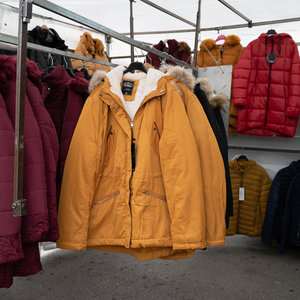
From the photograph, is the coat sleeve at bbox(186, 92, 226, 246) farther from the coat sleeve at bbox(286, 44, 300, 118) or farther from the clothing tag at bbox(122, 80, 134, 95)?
the coat sleeve at bbox(286, 44, 300, 118)

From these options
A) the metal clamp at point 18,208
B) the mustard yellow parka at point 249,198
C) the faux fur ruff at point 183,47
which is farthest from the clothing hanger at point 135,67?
the faux fur ruff at point 183,47

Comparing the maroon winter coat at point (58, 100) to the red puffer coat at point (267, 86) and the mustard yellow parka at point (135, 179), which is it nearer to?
the mustard yellow parka at point (135, 179)

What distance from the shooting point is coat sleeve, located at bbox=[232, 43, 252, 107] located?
9.16 feet

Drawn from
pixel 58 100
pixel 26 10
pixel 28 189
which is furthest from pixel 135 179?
pixel 26 10

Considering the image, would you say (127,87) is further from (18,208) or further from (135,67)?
(18,208)

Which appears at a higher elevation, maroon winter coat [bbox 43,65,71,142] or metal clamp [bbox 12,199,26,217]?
maroon winter coat [bbox 43,65,71,142]

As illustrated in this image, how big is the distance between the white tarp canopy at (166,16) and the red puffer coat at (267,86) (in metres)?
0.62

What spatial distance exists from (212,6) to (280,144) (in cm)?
161

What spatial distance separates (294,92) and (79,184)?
2.09 meters

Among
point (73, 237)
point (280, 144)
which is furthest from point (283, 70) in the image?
point (73, 237)

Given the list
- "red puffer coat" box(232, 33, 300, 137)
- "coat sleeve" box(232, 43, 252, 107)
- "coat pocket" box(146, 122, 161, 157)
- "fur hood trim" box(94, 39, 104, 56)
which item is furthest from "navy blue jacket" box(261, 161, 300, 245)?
"fur hood trim" box(94, 39, 104, 56)

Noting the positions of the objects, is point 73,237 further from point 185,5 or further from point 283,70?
point 185,5

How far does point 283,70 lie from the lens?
2797mm

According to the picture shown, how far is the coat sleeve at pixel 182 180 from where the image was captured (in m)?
1.48
